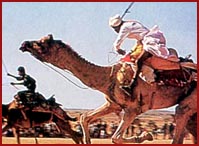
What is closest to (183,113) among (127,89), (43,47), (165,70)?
(165,70)

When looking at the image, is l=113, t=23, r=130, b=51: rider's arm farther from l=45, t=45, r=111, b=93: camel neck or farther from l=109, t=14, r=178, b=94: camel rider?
l=45, t=45, r=111, b=93: camel neck

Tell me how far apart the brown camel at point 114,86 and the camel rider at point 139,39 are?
0.45ft

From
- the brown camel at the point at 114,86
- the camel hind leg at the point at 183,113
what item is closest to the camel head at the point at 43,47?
the brown camel at the point at 114,86

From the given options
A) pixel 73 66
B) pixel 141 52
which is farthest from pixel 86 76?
pixel 141 52

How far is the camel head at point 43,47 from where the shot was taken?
1172 centimetres

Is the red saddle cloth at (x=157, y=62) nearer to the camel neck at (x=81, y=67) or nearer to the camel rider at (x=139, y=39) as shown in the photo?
the camel rider at (x=139, y=39)

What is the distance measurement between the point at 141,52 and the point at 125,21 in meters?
0.64

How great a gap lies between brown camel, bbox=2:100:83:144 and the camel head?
2.28m

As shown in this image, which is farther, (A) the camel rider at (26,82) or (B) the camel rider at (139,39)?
(A) the camel rider at (26,82)

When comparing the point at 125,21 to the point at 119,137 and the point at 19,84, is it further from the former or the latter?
the point at 19,84

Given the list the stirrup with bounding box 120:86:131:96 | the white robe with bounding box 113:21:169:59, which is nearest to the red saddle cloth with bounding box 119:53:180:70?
the white robe with bounding box 113:21:169:59

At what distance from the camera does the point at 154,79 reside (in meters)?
11.7

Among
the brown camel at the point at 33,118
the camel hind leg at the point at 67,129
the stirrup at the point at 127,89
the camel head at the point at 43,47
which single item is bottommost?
the camel hind leg at the point at 67,129

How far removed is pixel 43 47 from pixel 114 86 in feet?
4.46
